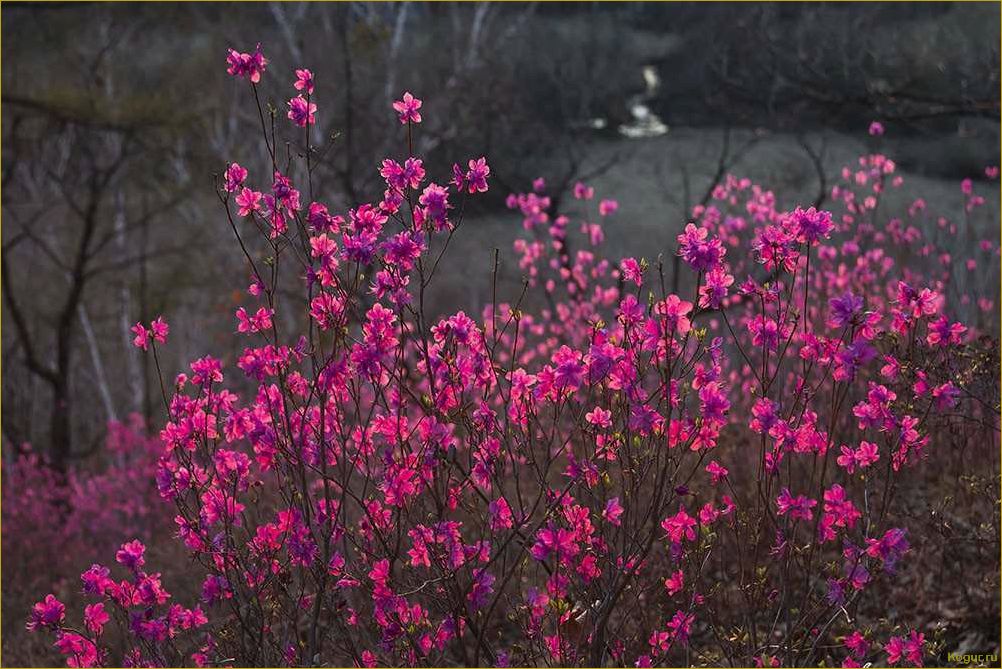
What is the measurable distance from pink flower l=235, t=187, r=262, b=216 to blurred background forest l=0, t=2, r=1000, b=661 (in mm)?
6773

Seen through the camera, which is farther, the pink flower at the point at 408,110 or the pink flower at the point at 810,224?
the pink flower at the point at 408,110

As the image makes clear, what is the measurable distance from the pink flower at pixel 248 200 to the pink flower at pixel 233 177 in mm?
31

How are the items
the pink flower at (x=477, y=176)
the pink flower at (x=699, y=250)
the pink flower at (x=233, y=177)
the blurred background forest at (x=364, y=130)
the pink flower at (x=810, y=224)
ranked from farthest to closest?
the blurred background forest at (x=364, y=130) < the pink flower at (x=233, y=177) < the pink flower at (x=477, y=176) < the pink flower at (x=810, y=224) < the pink flower at (x=699, y=250)

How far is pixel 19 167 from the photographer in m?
20.3

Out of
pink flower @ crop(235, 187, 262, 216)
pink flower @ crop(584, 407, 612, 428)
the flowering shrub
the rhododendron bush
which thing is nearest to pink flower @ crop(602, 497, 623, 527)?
the rhododendron bush

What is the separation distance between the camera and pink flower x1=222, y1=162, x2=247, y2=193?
2865 mm

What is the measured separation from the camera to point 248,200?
286 centimetres

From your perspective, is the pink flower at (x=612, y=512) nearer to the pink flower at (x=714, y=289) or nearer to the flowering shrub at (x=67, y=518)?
the pink flower at (x=714, y=289)

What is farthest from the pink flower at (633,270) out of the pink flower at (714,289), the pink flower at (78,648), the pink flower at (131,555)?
the pink flower at (78,648)

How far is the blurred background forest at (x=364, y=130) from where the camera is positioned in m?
13.3

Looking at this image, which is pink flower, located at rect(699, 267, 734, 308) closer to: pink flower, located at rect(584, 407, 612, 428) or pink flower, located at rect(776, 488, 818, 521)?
pink flower, located at rect(584, 407, 612, 428)

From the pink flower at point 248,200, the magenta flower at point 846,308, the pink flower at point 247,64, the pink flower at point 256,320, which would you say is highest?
the pink flower at point 247,64

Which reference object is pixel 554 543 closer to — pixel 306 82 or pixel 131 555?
pixel 131 555

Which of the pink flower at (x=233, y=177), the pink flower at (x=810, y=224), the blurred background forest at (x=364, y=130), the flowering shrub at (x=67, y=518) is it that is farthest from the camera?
the blurred background forest at (x=364, y=130)
